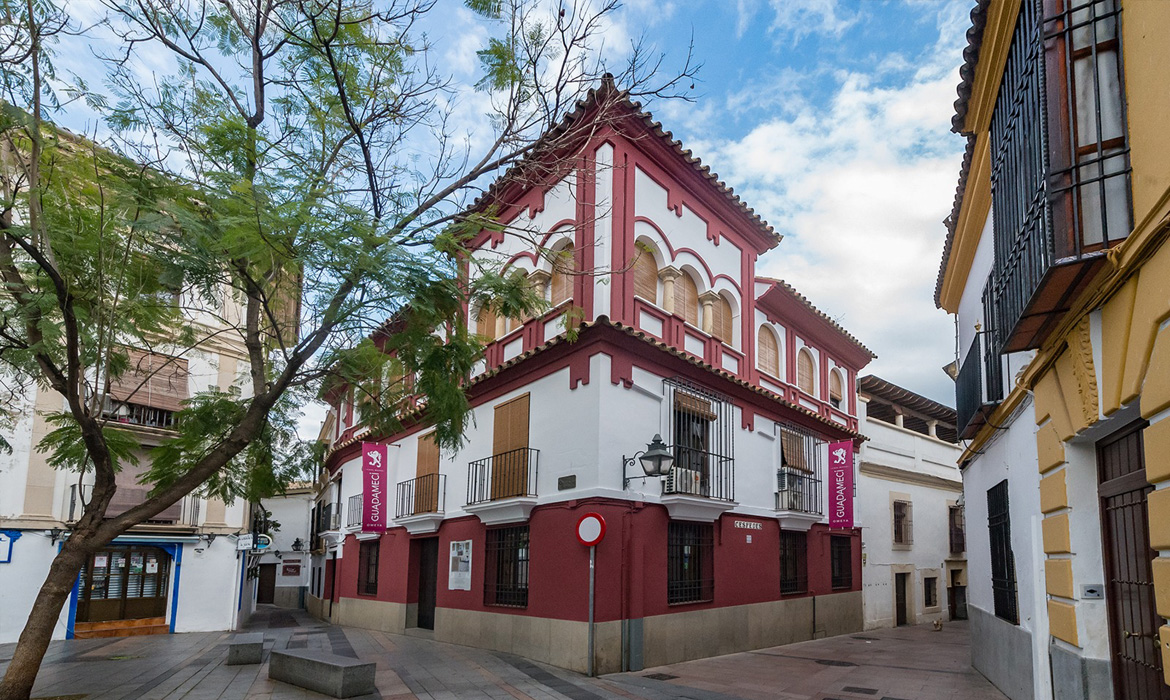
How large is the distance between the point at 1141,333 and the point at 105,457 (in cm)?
866

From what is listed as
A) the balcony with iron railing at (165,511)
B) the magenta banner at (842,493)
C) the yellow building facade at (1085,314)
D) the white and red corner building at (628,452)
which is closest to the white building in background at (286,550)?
the balcony with iron railing at (165,511)

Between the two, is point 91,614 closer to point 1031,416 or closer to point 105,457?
point 105,457

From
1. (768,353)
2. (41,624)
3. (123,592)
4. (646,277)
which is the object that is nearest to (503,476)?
(646,277)

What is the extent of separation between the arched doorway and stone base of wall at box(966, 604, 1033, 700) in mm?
17110

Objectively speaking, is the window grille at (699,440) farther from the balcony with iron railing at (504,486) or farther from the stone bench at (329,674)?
the stone bench at (329,674)

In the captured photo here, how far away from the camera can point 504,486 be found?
13492 mm

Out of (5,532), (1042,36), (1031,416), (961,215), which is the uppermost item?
(961,215)

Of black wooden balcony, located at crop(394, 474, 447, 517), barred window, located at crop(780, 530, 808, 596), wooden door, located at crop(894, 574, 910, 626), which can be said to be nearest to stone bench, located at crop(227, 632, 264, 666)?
black wooden balcony, located at crop(394, 474, 447, 517)

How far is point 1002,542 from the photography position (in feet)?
31.2

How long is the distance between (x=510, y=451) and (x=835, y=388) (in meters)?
10.5

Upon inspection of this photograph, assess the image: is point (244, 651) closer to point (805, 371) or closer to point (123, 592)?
point (123, 592)

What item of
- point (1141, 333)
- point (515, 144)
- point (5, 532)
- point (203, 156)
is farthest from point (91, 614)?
point (1141, 333)

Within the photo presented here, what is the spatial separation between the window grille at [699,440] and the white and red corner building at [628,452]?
49mm

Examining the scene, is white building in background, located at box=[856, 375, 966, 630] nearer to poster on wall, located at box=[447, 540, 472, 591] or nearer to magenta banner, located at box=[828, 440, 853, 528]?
magenta banner, located at box=[828, 440, 853, 528]
